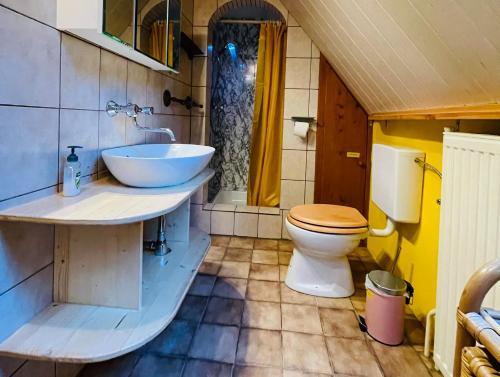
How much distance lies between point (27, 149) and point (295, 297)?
59.7 inches

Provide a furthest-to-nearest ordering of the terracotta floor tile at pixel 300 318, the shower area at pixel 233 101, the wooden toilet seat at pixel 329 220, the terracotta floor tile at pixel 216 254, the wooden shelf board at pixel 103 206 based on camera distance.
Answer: the shower area at pixel 233 101
the terracotta floor tile at pixel 216 254
the wooden toilet seat at pixel 329 220
the terracotta floor tile at pixel 300 318
the wooden shelf board at pixel 103 206

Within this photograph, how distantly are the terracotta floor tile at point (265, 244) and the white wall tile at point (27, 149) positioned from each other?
1.86 m

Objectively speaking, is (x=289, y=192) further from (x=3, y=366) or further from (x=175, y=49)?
(x=3, y=366)

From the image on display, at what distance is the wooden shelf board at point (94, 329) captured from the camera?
100 centimetres

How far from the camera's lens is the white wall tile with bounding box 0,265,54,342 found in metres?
1.03

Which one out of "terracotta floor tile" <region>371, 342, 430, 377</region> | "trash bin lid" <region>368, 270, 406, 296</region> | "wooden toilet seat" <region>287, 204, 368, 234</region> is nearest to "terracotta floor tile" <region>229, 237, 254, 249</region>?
"wooden toilet seat" <region>287, 204, 368, 234</region>

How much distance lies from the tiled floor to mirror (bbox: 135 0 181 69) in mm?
1283

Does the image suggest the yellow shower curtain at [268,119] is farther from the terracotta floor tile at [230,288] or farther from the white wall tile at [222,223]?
the terracotta floor tile at [230,288]

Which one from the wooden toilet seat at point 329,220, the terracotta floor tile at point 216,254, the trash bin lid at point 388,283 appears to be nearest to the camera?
the trash bin lid at point 388,283

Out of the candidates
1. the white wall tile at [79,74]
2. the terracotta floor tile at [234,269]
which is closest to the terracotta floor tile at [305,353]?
the terracotta floor tile at [234,269]

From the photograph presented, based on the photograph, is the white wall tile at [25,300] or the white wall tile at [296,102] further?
the white wall tile at [296,102]

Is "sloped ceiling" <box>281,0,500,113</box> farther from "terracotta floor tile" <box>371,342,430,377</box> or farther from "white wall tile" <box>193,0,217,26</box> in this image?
"terracotta floor tile" <box>371,342,430,377</box>

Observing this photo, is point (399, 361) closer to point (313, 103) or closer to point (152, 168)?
point (152, 168)

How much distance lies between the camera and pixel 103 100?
1494 millimetres
